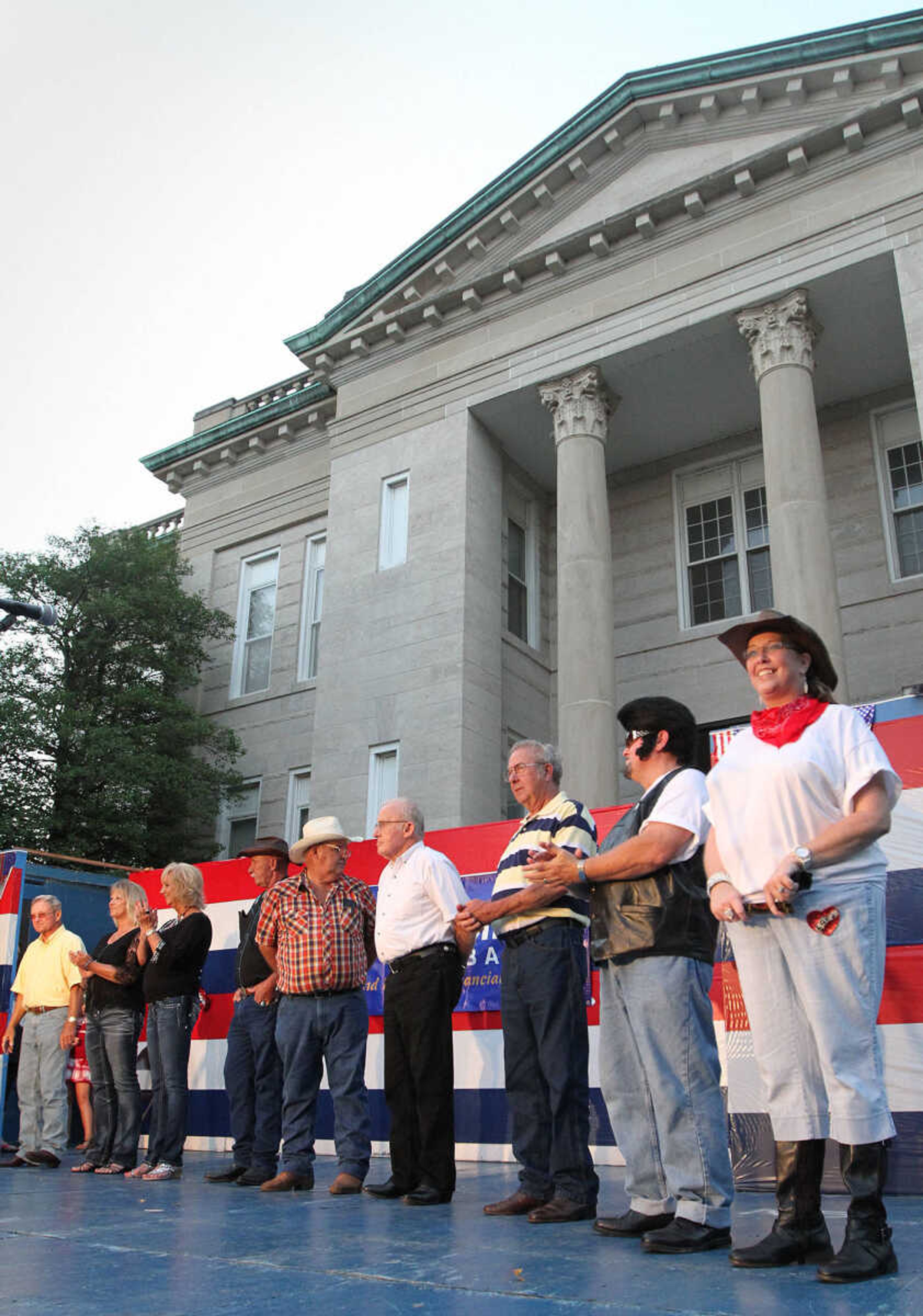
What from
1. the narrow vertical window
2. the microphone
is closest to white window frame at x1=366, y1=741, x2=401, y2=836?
Result: the narrow vertical window

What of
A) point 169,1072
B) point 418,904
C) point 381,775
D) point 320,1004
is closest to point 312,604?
point 381,775

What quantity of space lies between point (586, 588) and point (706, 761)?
19.8 ft

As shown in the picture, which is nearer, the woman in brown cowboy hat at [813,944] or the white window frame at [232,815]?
the woman in brown cowboy hat at [813,944]

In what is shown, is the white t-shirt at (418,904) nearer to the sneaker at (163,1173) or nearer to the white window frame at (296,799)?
the sneaker at (163,1173)

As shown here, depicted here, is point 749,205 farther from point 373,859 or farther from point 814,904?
point 814,904

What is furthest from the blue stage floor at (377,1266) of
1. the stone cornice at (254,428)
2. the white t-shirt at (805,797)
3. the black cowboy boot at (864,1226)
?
the stone cornice at (254,428)

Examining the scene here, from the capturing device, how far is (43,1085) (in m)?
8.68

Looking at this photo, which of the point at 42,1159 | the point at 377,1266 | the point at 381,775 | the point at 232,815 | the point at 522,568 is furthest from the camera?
the point at 232,815

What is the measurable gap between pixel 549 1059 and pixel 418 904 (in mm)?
1334

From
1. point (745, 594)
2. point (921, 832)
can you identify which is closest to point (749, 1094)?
point (921, 832)

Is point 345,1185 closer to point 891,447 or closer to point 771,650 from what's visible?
point 771,650

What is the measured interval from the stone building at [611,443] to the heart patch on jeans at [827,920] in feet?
35.5

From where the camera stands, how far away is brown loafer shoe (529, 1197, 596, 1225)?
15.4 ft

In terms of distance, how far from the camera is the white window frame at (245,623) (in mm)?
21266
